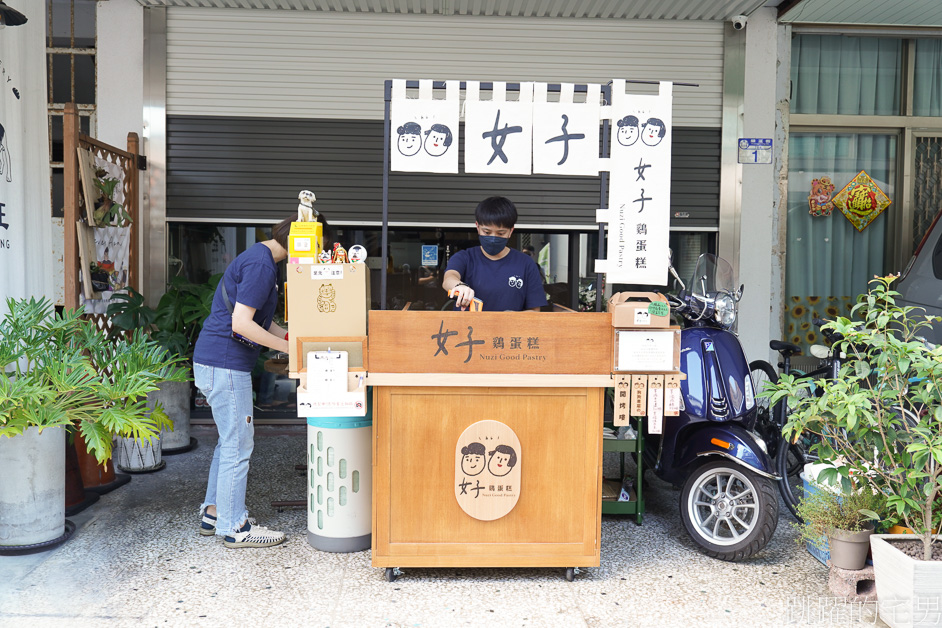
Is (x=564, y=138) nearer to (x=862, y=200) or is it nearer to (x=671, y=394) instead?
(x=671, y=394)

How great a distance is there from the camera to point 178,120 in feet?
19.8

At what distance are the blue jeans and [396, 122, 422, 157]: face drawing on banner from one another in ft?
4.64

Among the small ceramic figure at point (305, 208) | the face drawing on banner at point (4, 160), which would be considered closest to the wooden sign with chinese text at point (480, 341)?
the small ceramic figure at point (305, 208)

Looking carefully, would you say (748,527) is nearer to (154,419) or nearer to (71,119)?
(154,419)

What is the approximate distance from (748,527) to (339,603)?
6.69ft

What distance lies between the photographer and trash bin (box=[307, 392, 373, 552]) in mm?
3645

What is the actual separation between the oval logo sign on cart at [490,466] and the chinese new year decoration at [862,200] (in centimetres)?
458

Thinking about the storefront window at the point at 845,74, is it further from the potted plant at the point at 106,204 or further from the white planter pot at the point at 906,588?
the potted plant at the point at 106,204

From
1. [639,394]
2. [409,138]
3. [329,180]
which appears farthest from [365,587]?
[329,180]

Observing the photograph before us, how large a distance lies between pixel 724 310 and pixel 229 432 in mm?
2711

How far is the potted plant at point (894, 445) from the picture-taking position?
→ 2875mm

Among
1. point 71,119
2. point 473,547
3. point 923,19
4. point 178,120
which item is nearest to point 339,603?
point 473,547

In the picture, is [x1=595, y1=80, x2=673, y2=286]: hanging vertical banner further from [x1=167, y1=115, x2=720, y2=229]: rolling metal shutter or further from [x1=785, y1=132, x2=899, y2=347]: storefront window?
[x1=785, y1=132, x2=899, y2=347]: storefront window

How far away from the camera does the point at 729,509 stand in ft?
11.9
